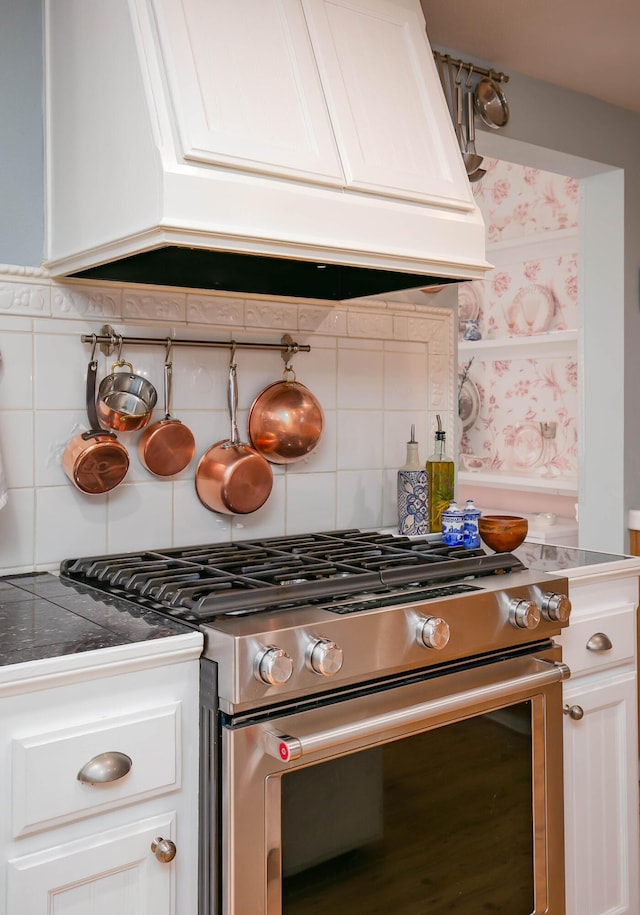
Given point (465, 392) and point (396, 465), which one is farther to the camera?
point (465, 392)

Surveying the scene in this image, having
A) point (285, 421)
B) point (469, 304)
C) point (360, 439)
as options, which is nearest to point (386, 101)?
point (285, 421)

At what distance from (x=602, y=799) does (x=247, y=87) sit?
1657mm

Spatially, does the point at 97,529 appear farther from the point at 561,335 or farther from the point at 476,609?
the point at 561,335

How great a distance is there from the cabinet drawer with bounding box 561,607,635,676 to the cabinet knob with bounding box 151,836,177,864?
976 mm

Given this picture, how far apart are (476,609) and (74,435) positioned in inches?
34.7

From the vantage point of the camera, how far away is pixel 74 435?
177cm

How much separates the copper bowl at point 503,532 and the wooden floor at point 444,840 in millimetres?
492

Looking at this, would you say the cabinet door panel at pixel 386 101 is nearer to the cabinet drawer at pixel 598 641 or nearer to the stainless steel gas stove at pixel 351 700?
the stainless steel gas stove at pixel 351 700

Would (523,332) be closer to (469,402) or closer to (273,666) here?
(469,402)

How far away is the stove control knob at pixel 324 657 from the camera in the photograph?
1286mm

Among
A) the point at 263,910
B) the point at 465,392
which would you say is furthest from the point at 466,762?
the point at 465,392

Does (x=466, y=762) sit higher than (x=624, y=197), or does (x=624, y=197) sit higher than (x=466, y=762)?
(x=624, y=197)

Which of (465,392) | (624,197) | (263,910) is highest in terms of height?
(624,197)

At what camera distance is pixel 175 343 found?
6.18ft
